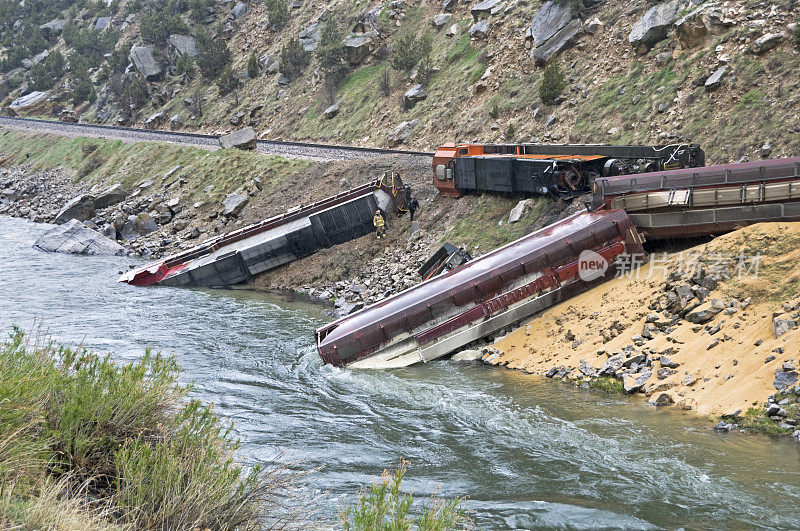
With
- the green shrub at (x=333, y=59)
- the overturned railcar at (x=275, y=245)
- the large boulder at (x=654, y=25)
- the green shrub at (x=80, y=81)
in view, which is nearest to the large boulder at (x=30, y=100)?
the green shrub at (x=80, y=81)

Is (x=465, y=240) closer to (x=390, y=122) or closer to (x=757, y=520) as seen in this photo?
(x=757, y=520)

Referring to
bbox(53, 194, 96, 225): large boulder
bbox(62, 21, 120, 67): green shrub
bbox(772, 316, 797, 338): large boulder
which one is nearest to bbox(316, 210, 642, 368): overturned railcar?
bbox(772, 316, 797, 338): large boulder

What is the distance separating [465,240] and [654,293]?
11.0m

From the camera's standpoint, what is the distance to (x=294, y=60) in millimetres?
65812

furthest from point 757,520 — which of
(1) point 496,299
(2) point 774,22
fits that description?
(2) point 774,22

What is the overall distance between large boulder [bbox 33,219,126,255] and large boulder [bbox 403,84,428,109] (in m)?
22.6

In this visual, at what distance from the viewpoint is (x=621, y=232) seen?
19.8 metres

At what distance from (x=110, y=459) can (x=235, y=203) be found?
32737mm

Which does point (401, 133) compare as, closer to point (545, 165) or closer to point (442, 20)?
point (442, 20)

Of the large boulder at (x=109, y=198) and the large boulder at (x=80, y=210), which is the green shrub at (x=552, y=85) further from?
the large boulder at (x=80, y=210)

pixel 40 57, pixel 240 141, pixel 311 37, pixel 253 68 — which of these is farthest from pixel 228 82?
pixel 40 57

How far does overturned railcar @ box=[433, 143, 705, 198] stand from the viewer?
2360 cm

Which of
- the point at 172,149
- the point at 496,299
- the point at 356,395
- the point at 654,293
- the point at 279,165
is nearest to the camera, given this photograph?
the point at 356,395

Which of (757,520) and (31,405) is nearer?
(31,405)
